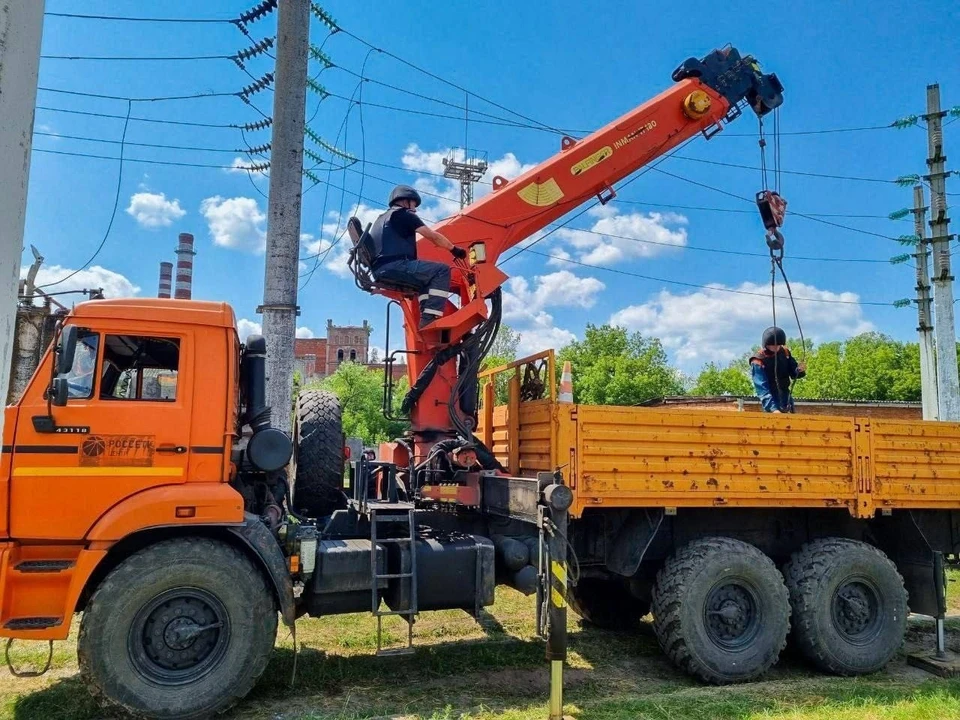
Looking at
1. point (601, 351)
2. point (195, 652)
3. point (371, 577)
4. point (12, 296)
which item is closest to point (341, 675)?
point (371, 577)

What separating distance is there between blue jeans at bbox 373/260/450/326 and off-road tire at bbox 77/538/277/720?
2860mm

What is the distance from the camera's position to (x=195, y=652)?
504 cm

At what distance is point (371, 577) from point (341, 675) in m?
1.10

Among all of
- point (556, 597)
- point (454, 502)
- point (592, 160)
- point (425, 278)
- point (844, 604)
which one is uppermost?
point (592, 160)

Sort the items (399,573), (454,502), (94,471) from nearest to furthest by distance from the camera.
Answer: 1. (94,471)
2. (399,573)
3. (454,502)

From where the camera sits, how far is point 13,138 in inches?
75.2

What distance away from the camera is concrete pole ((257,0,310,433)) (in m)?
8.18

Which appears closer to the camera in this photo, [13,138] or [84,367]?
[13,138]

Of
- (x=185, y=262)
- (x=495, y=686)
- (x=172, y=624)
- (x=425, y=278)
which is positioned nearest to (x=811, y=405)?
(x=425, y=278)

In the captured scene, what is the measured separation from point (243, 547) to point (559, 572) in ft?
→ 7.73

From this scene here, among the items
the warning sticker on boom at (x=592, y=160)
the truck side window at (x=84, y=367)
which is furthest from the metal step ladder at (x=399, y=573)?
the warning sticker on boom at (x=592, y=160)

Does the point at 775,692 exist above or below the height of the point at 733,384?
below

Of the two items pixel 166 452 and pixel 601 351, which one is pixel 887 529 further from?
pixel 601 351

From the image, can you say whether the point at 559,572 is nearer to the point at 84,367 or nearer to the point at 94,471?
the point at 94,471
